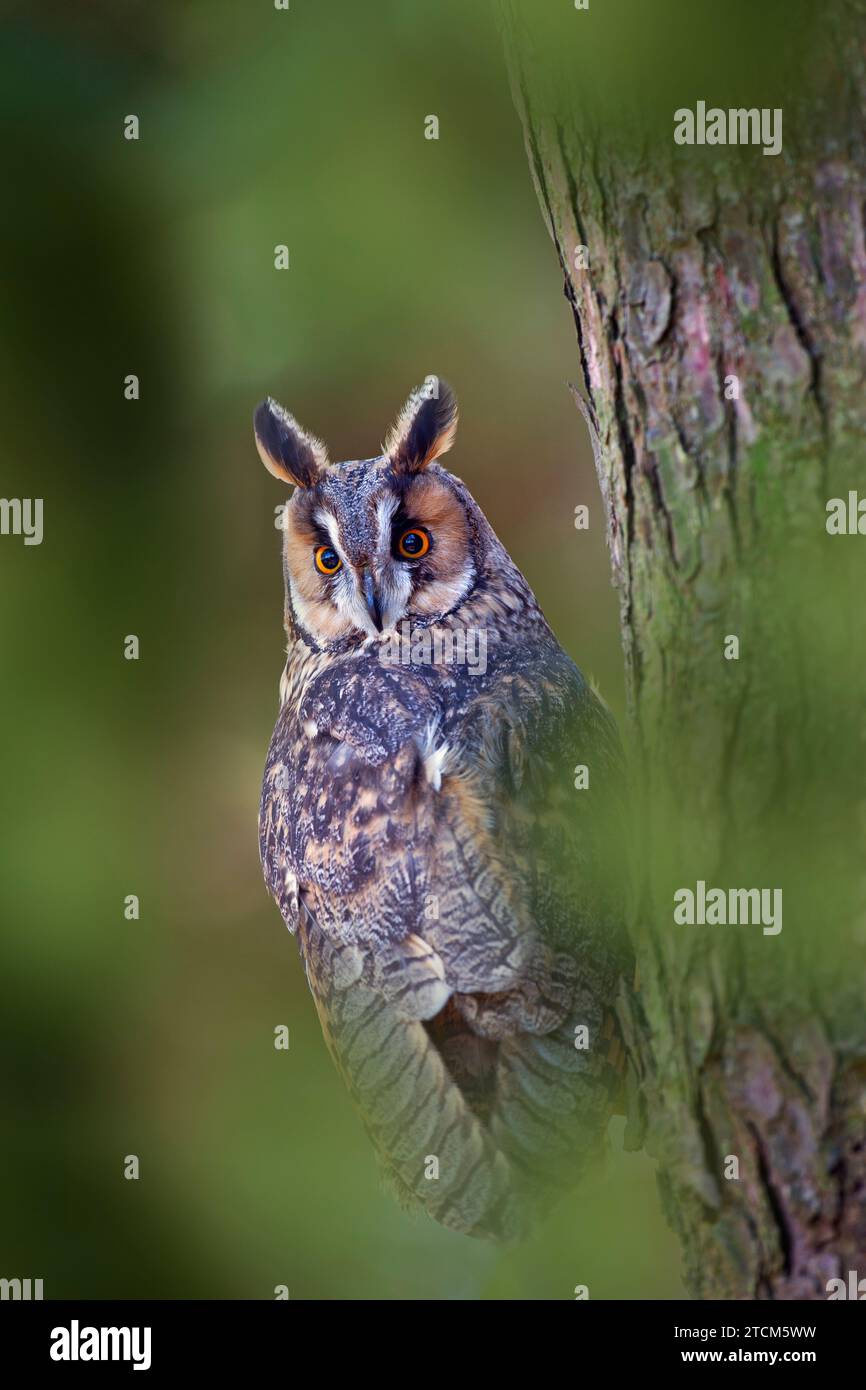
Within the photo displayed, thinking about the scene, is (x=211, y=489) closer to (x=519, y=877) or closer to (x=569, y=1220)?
(x=519, y=877)

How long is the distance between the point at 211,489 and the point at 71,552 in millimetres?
592

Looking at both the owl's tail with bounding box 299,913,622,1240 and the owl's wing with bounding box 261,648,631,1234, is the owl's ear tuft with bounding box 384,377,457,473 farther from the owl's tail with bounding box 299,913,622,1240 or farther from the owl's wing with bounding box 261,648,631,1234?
the owl's tail with bounding box 299,913,622,1240

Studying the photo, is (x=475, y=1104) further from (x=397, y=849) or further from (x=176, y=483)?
(x=176, y=483)

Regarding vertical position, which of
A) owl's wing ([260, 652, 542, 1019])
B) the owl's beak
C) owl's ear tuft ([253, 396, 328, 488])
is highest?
owl's ear tuft ([253, 396, 328, 488])

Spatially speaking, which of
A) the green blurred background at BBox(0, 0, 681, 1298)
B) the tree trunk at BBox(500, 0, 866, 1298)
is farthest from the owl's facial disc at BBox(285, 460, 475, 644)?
the tree trunk at BBox(500, 0, 866, 1298)

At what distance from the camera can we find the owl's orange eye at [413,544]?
1.82 metres

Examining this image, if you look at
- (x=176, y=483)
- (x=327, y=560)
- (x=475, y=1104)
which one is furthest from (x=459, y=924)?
(x=176, y=483)

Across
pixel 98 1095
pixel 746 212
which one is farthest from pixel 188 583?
pixel 746 212

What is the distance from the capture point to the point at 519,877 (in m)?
1.64

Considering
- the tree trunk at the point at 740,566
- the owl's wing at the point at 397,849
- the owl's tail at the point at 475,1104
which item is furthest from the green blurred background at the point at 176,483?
the tree trunk at the point at 740,566

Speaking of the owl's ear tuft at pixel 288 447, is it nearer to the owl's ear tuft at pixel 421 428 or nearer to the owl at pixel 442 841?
the owl at pixel 442 841

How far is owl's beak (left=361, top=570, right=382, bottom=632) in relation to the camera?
178 cm

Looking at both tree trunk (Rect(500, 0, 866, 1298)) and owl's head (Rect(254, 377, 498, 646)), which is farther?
owl's head (Rect(254, 377, 498, 646))

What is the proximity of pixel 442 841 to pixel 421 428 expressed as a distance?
63 centimetres
